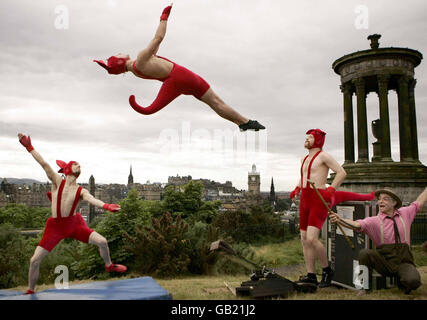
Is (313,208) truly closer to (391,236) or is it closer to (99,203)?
(391,236)

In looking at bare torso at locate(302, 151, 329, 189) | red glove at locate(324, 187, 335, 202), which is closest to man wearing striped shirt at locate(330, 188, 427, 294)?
red glove at locate(324, 187, 335, 202)

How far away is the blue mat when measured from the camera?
415 centimetres

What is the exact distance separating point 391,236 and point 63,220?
485cm

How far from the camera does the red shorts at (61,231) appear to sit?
4.65 metres

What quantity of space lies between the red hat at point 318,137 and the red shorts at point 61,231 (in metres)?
3.84

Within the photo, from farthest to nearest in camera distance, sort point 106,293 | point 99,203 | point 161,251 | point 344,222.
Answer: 1. point 161,251
2. point 344,222
3. point 99,203
4. point 106,293

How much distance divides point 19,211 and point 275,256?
50228 mm

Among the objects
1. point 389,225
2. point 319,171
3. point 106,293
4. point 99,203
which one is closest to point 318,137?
point 319,171

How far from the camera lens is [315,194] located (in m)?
5.33

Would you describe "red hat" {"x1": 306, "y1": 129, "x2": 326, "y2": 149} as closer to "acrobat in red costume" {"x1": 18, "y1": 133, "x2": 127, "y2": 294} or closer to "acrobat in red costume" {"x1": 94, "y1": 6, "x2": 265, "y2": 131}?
"acrobat in red costume" {"x1": 94, "y1": 6, "x2": 265, "y2": 131}

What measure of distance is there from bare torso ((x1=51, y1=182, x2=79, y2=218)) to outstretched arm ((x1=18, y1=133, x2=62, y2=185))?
4.0 inches

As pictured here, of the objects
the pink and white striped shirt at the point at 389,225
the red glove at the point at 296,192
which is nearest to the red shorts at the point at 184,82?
the red glove at the point at 296,192

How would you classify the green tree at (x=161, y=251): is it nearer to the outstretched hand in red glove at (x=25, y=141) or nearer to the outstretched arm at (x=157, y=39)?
the outstretched hand in red glove at (x=25, y=141)
